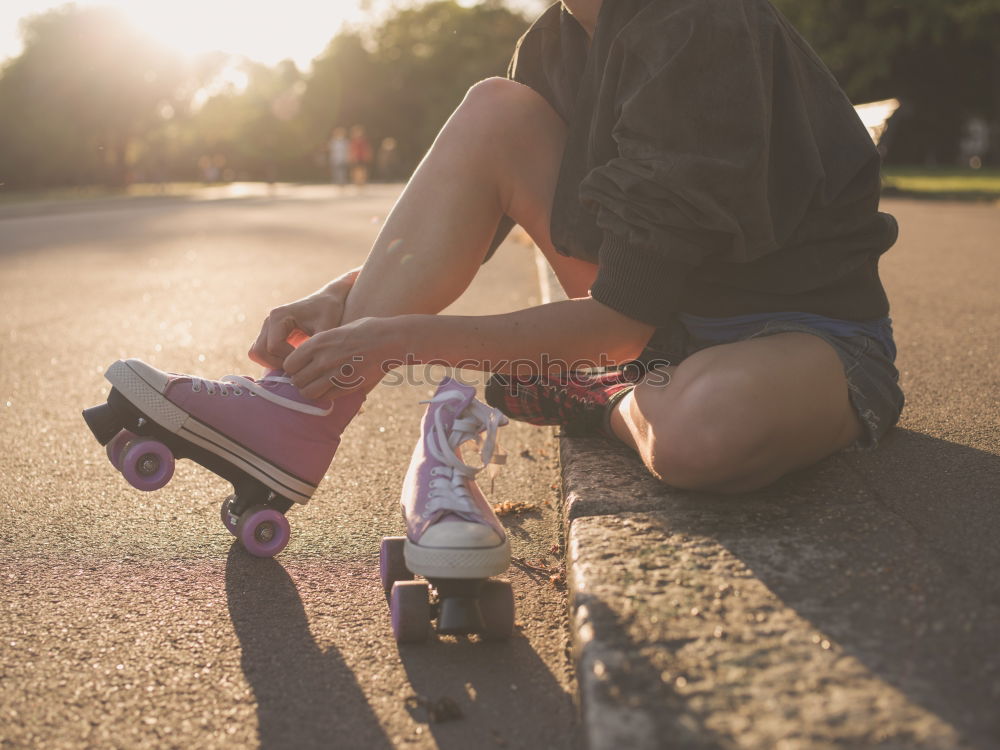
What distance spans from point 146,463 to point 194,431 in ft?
0.37

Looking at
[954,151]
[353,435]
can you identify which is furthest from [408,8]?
[353,435]

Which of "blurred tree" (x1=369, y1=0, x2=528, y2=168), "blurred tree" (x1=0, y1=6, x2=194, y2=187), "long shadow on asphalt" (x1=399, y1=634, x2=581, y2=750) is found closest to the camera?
"long shadow on asphalt" (x1=399, y1=634, x2=581, y2=750)

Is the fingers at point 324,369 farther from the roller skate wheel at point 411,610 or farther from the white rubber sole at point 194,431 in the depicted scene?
the roller skate wheel at point 411,610

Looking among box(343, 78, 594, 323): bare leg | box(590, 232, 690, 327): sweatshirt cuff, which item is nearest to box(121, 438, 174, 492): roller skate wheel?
box(343, 78, 594, 323): bare leg

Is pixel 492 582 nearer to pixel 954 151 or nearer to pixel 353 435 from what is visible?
pixel 353 435

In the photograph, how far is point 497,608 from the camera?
1626mm

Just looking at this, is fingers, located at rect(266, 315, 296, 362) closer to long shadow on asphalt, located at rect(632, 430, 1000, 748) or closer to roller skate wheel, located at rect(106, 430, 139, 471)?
roller skate wheel, located at rect(106, 430, 139, 471)

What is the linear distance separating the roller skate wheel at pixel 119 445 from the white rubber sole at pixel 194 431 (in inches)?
3.3

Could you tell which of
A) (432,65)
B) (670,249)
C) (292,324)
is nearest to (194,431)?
(292,324)

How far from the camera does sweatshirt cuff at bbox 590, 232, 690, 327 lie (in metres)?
1.78

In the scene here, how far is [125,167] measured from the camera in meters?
44.8

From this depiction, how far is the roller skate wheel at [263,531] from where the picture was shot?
1974 mm

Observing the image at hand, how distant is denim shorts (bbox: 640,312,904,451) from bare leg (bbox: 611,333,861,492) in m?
0.05

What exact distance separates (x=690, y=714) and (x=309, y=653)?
27.0 inches
